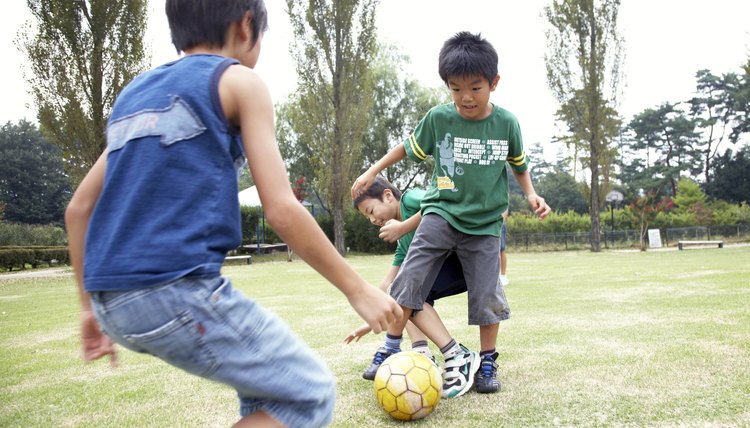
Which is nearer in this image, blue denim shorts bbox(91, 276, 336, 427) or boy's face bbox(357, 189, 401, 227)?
blue denim shorts bbox(91, 276, 336, 427)

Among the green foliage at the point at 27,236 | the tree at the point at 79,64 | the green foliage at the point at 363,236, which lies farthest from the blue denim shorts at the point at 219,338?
the green foliage at the point at 27,236

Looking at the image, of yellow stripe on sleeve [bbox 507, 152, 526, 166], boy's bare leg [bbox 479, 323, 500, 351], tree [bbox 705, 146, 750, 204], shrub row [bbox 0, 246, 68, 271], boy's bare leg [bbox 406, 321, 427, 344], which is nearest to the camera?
boy's bare leg [bbox 479, 323, 500, 351]

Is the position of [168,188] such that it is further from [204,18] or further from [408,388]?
[408,388]

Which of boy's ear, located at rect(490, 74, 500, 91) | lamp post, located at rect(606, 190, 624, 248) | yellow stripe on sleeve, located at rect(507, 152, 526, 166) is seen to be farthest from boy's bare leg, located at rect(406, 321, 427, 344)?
lamp post, located at rect(606, 190, 624, 248)

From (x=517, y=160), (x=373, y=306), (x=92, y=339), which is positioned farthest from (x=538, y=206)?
(x=92, y=339)

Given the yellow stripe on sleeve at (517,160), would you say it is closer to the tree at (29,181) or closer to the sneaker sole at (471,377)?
the sneaker sole at (471,377)

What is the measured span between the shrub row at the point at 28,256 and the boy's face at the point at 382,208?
71.3 feet

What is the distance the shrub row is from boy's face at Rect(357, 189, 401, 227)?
71.3 ft

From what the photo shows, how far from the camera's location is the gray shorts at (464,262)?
3.29 metres

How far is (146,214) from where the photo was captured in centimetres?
126

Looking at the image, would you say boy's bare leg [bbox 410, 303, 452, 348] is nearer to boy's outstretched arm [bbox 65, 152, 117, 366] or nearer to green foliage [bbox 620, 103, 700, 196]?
boy's outstretched arm [bbox 65, 152, 117, 366]

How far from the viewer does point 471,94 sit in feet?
10.5

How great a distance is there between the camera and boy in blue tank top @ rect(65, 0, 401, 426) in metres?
1.25

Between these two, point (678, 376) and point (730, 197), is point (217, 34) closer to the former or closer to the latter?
point (678, 376)
